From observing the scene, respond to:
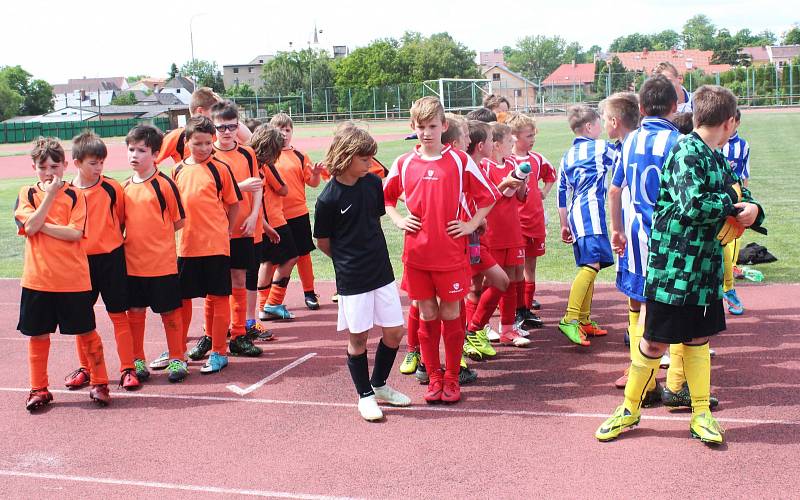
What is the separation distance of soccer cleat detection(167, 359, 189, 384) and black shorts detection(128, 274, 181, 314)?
450 mm

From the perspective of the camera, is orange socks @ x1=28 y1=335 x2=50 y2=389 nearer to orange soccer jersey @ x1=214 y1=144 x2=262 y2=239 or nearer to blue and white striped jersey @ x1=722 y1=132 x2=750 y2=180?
orange soccer jersey @ x1=214 y1=144 x2=262 y2=239

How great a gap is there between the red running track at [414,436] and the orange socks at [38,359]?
8.4 inches

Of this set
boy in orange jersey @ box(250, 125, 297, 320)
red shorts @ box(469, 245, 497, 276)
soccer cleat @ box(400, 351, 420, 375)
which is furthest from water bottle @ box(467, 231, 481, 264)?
boy in orange jersey @ box(250, 125, 297, 320)

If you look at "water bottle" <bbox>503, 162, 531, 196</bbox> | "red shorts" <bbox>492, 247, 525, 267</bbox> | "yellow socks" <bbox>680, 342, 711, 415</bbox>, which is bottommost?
"yellow socks" <bbox>680, 342, 711, 415</bbox>

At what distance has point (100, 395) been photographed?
218 inches

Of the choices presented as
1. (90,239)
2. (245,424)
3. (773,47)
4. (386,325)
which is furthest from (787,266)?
(773,47)

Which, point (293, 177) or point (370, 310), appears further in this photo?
point (293, 177)

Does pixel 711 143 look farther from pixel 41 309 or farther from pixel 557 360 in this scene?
pixel 41 309

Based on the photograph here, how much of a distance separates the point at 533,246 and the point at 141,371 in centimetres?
358

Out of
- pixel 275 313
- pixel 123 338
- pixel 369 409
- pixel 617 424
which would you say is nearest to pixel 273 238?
pixel 275 313

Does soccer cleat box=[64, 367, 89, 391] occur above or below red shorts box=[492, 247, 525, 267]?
below

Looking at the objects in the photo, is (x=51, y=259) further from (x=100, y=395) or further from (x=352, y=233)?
(x=352, y=233)

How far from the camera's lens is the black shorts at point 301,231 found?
796 centimetres

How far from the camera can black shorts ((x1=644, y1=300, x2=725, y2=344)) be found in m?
4.27
